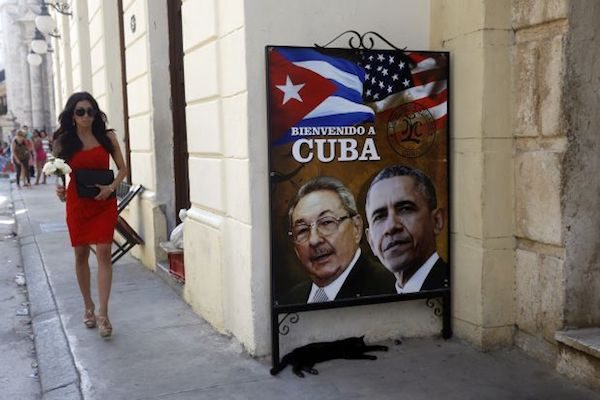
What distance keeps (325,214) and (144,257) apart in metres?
4.14

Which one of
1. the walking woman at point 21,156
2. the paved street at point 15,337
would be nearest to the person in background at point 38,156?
the walking woman at point 21,156

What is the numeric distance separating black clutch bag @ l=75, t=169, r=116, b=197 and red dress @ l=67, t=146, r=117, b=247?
47 mm

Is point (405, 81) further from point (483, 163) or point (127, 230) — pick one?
point (127, 230)

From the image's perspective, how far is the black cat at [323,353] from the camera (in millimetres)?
4312

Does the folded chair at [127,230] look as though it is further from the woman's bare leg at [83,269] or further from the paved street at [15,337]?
the woman's bare leg at [83,269]

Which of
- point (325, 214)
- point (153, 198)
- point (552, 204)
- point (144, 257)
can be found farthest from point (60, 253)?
point (552, 204)

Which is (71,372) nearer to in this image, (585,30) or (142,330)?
(142,330)

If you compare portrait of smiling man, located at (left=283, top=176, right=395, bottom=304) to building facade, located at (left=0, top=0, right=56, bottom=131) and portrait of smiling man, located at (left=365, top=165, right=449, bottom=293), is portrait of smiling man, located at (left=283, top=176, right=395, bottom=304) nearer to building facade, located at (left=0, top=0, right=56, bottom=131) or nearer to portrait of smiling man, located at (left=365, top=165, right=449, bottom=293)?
portrait of smiling man, located at (left=365, top=165, right=449, bottom=293)

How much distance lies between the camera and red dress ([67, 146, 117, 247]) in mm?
5188

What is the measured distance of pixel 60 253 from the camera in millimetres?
8867

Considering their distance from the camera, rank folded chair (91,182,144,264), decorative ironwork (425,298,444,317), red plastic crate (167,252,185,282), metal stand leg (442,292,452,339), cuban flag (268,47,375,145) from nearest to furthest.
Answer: cuban flag (268,47,375,145)
metal stand leg (442,292,452,339)
decorative ironwork (425,298,444,317)
red plastic crate (167,252,185,282)
folded chair (91,182,144,264)

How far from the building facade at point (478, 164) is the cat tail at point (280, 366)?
0.14m

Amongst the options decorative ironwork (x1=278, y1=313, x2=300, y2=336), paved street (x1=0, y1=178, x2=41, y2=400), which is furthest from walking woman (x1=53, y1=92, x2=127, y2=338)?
decorative ironwork (x1=278, y1=313, x2=300, y2=336)

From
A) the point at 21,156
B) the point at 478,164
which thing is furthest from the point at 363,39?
the point at 21,156
